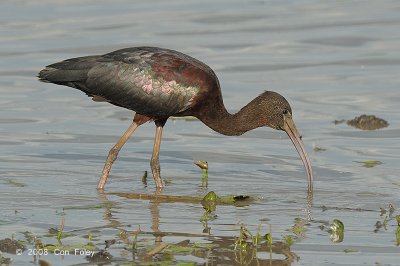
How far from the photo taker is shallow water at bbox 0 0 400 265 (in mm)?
10820

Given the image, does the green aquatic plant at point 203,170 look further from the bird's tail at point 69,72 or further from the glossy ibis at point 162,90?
the bird's tail at point 69,72

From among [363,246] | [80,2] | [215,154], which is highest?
[80,2]

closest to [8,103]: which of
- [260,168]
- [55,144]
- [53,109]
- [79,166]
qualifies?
[53,109]

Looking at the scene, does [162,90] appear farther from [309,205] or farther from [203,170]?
[309,205]

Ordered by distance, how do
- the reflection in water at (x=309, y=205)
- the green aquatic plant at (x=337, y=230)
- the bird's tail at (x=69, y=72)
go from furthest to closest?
the bird's tail at (x=69, y=72) < the reflection in water at (x=309, y=205) < the green aquatic plant at (x=337, y=230)

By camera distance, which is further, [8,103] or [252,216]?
[8,103]

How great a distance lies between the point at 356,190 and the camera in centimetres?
1238

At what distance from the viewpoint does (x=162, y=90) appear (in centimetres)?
1295

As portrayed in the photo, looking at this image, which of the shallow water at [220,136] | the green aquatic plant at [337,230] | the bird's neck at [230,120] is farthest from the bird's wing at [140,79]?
the green aquatic plant at [337,230]

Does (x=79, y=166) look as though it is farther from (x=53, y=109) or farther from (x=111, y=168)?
(x=53, y=109)

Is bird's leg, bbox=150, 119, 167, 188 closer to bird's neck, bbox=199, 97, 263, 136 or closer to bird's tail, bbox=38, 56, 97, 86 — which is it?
bird's neck, bbox=199, 97, 263, 136

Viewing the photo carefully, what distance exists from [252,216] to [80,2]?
13236 millimetres

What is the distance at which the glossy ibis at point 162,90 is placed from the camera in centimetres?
1290

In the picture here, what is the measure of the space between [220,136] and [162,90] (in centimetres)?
246
